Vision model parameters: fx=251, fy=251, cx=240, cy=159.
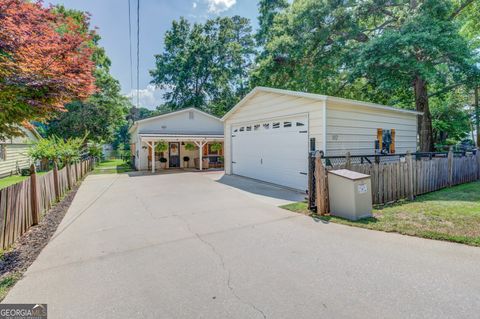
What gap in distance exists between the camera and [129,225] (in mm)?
5547

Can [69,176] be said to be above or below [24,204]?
above

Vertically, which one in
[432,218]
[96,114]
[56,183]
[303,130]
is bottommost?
[432,218]

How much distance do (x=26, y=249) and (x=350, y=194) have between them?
6110 mm

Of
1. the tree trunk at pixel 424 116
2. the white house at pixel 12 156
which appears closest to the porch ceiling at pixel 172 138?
the white house at pixel 12 156

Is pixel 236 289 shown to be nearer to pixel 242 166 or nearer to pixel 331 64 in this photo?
pixel 242 166

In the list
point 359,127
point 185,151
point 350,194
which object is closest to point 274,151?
point 359,127

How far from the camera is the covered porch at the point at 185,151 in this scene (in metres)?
17.8

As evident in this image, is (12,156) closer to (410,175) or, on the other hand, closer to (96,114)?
(96,114)

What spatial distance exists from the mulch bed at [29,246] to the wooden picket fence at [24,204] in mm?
122

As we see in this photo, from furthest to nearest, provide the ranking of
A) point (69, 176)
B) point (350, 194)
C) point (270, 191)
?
point (69, 176) < point (270, 191) < point (350, 194)

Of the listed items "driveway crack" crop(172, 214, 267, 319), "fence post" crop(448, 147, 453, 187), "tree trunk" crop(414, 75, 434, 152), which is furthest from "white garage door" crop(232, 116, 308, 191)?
"tree trunk" crop(414, 75, 434, 152)

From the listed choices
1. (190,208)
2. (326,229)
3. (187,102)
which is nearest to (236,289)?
(326,229)

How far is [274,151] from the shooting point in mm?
10344

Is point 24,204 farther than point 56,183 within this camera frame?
No
